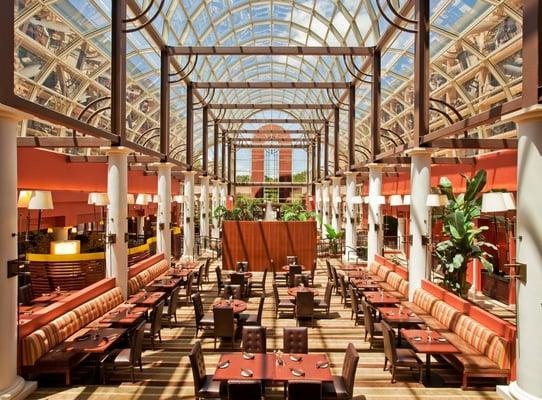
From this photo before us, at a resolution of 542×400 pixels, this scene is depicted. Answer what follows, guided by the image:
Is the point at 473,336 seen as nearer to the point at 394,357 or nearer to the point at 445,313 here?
the point at 445,313

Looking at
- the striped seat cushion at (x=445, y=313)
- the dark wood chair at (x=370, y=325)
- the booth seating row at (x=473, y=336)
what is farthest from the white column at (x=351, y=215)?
the dark wood chair at (x=370, y=325)

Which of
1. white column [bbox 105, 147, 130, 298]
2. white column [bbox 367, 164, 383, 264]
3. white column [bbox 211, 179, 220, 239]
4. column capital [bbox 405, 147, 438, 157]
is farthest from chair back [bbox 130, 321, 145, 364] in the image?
white column [bbox 211, 179, 220, 239]

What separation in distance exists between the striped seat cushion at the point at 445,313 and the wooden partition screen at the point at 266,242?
9.53 meters

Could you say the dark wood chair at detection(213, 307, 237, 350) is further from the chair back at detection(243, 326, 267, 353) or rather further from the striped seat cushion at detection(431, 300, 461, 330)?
the striped seat cushion at detection(431, 300, 461, 330)

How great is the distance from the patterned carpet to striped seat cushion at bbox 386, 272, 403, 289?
2.99 metres

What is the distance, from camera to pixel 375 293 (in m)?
11.7

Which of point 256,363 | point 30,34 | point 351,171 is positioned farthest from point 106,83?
point 256,363

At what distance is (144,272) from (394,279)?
746cm

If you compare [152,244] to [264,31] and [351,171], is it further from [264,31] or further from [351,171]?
[264,31]

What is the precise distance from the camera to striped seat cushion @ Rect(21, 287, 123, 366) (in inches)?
286

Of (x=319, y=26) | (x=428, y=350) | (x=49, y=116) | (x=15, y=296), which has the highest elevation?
(x=319, y=26)

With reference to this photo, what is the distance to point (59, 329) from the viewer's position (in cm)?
825

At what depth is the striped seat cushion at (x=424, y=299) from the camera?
1048cm

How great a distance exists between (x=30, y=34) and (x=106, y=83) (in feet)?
18.3
